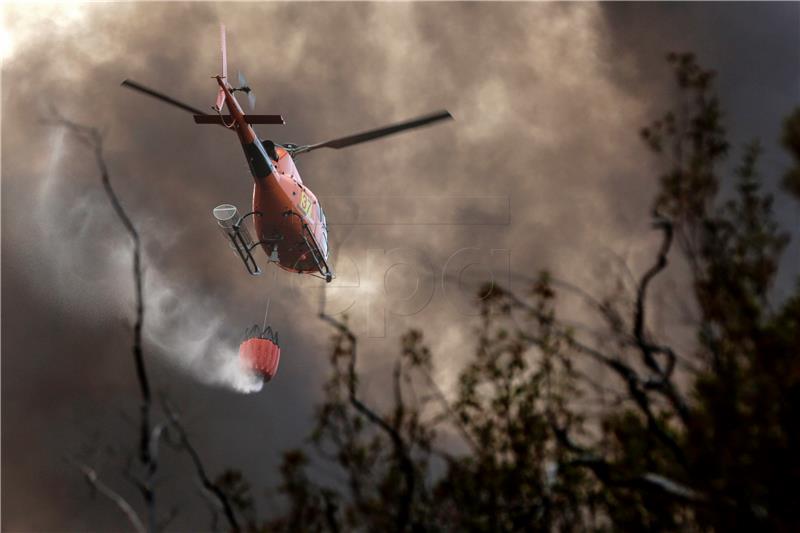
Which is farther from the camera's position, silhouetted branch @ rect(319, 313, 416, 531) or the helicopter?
the helicopter

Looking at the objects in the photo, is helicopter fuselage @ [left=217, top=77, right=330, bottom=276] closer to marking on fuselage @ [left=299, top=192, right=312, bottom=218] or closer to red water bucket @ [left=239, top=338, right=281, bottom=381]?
marking on fuselage @ [left=299, top=192, right=312, bottom=218]

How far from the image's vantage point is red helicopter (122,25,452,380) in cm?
1875

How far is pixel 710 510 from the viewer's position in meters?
7.93

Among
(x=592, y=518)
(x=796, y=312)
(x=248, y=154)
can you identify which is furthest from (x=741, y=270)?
(x=248, y=154)

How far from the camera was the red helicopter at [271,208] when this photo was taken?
18.8 m

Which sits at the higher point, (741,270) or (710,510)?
(741,270)

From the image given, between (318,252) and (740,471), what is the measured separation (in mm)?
15519

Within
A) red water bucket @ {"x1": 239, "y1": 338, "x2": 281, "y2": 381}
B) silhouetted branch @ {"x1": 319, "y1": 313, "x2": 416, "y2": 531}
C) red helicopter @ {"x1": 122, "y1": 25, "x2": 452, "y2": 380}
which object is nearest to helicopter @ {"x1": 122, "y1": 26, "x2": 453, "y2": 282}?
red helicopter @ {"x1": 122, "y1": 25, "x2": 452, "y2": 380}

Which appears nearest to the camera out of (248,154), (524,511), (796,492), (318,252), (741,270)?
(741,270)

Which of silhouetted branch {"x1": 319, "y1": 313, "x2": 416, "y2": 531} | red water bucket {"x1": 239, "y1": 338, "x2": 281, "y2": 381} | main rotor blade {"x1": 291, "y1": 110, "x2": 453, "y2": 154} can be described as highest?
main rotor blade {"x1": 291, "y1": 110, "x2": 453, "y2": 154}

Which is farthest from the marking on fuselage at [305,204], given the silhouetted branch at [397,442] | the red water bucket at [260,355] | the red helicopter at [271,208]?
the silhouetted branch at [397,442]

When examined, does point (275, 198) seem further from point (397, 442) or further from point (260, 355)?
point (397, 442)

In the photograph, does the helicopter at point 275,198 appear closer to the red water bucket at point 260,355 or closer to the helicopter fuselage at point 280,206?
the helicopter fuselage at point 280,206

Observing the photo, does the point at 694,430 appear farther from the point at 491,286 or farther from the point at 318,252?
the point at 318,252
